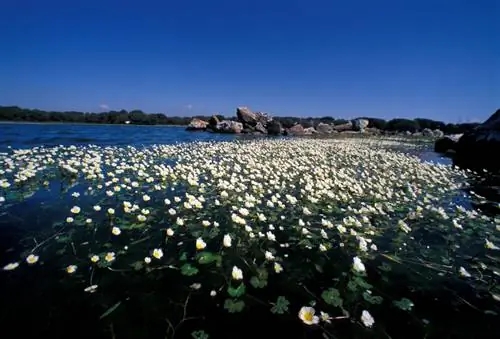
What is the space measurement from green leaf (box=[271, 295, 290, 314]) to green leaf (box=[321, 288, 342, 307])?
0.48 m

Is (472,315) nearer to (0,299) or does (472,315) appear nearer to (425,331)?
(425,331)

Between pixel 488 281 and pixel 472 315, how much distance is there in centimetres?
107

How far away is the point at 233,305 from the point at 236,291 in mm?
193

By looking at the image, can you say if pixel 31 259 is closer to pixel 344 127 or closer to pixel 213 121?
pixel 213 121

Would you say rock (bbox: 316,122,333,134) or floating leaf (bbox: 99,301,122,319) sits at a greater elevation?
rock (bbox: 316,122,333,134)

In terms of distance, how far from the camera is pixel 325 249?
4.26m

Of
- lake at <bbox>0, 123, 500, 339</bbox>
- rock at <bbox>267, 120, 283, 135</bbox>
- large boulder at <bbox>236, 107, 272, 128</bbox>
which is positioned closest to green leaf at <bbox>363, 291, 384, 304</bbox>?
lake at <bbox>0, 123, 500, 339</bbox>

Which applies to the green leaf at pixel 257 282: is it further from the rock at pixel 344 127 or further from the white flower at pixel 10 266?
the rock at pixel 344 127

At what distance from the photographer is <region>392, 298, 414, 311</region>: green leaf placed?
317 centimetres

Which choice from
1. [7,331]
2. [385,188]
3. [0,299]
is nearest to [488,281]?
[385,188]

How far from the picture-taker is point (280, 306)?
301 cm

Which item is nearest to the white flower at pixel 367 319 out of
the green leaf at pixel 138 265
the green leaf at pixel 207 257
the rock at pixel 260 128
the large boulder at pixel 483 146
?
the green leaf at pixel 207 257

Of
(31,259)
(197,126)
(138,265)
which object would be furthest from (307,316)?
(197,126)

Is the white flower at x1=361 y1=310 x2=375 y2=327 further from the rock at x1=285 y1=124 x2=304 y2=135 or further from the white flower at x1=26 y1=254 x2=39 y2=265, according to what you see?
the rock at x1=285 y1=124 x2=304 y2=135
